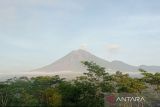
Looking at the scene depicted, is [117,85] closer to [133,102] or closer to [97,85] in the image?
[97,85]

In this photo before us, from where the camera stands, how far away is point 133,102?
16250mm

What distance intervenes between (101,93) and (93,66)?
267 cm

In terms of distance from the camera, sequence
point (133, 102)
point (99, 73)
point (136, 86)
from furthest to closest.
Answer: point (99, 73) < point (136, 86) < point (133, 102)

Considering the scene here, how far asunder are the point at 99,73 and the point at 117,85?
1.65 meters

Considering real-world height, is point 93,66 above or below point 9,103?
above

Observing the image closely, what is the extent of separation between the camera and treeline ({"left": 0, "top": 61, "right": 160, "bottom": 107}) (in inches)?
839

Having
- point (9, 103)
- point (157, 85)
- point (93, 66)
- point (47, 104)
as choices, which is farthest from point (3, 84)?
point (157, 85)

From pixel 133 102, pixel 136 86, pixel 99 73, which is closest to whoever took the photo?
pixel 133 102

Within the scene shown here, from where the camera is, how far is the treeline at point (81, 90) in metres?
21.3

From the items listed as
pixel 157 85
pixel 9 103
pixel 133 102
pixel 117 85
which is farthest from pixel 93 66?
pixel 133 102

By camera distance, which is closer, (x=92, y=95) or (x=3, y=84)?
(x=92, y=95)

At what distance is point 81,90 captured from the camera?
21.9 m

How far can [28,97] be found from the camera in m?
21.8

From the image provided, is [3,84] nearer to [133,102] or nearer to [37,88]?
[37,88]
